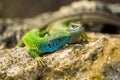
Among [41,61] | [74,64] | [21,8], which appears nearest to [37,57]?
[41,61]

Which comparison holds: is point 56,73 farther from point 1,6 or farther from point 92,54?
point 1,6

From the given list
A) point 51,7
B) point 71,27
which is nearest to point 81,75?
point 71,27

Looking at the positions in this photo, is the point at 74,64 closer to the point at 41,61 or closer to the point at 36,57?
the point at 41,61

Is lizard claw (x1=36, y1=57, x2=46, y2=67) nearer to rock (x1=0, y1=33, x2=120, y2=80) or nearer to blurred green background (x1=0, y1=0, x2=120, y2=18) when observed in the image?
rock (x1=0, y1=33, x2=120, y2=80)

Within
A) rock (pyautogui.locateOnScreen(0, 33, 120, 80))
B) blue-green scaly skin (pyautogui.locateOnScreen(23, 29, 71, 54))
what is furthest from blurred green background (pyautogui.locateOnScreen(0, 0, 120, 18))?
rock (pyautogui.locateOnScreen(0, 33, 120, 80))

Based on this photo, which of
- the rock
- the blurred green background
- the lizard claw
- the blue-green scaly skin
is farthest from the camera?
the blurred green background

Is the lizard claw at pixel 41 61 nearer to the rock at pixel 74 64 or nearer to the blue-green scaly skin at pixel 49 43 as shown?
the rock at pixel 74 64

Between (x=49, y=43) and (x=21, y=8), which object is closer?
(x=49, y=43)

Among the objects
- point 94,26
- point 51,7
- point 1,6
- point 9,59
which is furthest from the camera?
point 1,6
